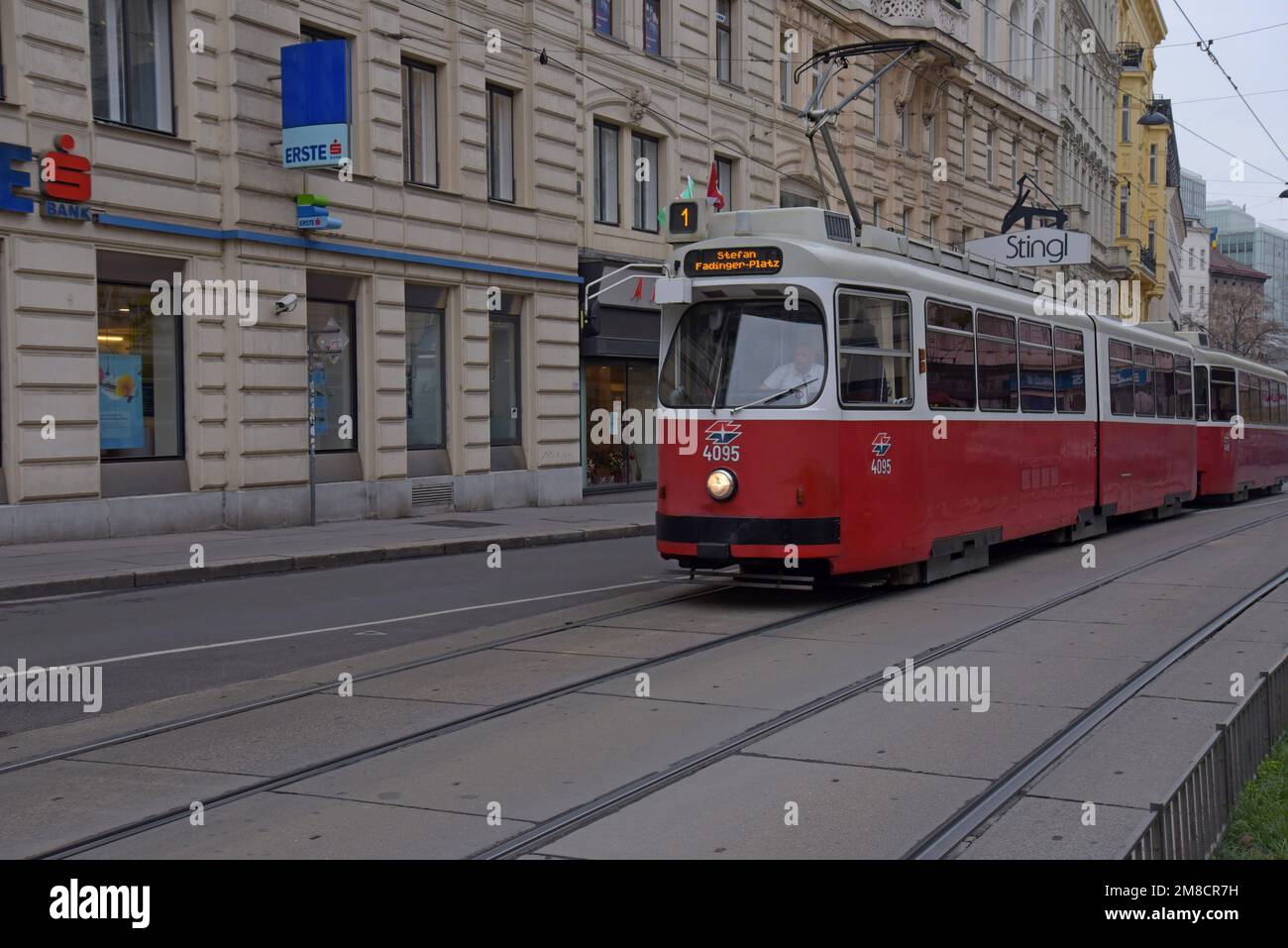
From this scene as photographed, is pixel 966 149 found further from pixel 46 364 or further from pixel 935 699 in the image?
pixel 935 699

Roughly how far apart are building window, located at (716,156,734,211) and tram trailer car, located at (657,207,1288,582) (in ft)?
59.4

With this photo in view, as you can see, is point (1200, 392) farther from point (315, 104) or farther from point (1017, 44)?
point (1017, 44)

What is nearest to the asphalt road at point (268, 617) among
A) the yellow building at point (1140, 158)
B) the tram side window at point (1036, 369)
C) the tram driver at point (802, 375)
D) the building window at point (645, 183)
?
the tram driver at point (802, 375)

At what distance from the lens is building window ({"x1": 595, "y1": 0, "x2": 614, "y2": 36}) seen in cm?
2789

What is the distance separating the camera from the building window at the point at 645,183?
29312mm

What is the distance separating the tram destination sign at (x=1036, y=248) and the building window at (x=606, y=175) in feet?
45.1

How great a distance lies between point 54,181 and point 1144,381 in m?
15.7

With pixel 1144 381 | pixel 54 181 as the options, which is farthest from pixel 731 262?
pixel 1144 381

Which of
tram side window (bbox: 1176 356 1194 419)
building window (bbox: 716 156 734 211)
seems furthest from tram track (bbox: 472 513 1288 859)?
building window (bbox: 716 156 734 211)

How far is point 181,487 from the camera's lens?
19203 millimetres

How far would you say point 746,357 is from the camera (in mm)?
12117

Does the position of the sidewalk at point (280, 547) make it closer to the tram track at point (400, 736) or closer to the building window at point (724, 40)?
the tram track at point (400, 736)
